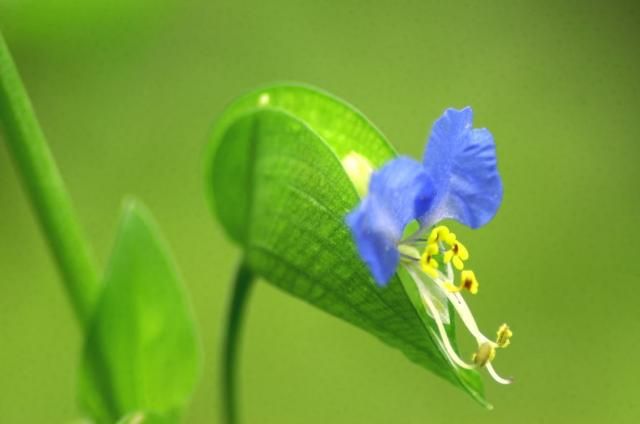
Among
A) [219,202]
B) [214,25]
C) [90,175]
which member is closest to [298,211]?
[219,202]

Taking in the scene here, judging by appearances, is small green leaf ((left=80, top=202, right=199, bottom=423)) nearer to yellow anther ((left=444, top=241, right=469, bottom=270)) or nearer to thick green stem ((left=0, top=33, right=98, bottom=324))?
thick green stem ((left=0, top=33, right=98, bottom=324))

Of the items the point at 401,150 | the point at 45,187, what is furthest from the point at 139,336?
the point at 401,150

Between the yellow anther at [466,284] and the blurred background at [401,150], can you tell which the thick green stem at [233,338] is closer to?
the yellow anther at [466,284]

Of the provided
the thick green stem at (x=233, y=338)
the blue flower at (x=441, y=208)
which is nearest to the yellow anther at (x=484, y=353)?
the blue flower at (x=441, y=208)

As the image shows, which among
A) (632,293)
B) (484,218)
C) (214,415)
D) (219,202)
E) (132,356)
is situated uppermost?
(632,293)

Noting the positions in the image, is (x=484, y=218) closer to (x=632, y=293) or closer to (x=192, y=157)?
(x=632, y=293)

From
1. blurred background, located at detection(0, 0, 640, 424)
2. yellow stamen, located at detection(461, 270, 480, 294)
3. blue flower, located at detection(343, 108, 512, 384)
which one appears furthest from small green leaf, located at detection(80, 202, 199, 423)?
blurred background, located at detection(0, 0, 640, 424)
